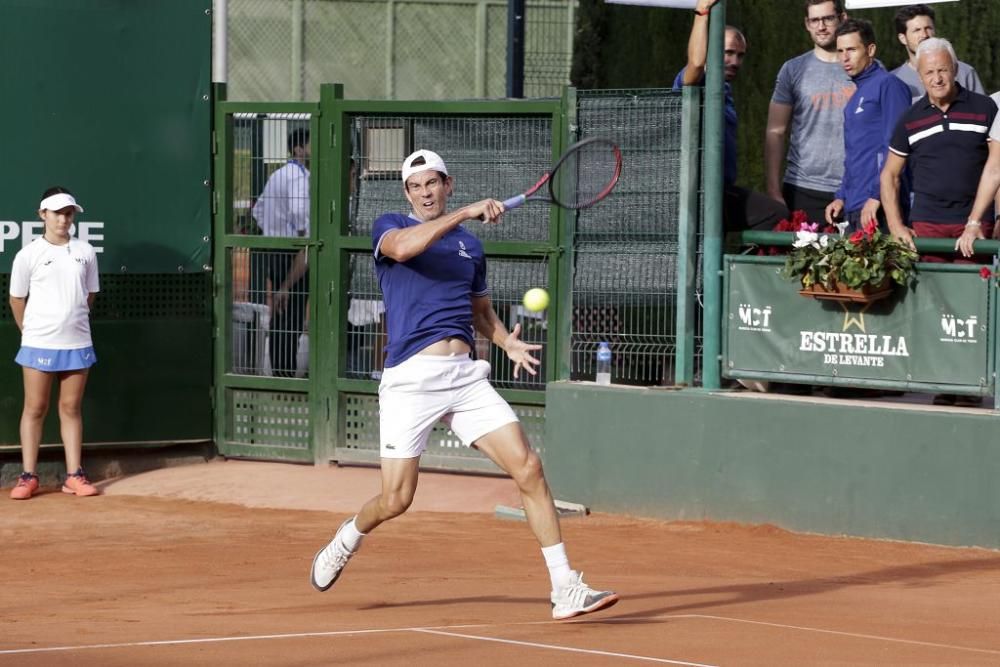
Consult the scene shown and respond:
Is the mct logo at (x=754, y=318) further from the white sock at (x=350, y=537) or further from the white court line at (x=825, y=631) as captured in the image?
the white sock at (x=350, y=537)

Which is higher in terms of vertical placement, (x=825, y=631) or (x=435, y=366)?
(x=435, y=366)

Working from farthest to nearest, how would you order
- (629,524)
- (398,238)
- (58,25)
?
(58,25) < (629,524) < (398,238)

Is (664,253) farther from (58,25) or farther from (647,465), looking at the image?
(58,25)

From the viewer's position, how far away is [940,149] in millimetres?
9797

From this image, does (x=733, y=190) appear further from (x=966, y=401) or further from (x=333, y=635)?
(x=333, y=635)

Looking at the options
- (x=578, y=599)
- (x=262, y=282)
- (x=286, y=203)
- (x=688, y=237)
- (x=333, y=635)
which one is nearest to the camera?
(x=333, y=635)

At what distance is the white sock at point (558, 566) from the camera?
7.30 m

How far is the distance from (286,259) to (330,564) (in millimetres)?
5103

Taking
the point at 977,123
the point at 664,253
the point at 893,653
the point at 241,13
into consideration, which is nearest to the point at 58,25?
the point at 664,253

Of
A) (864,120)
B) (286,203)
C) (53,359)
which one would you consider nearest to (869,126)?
(864,120)

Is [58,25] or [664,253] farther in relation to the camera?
[58,25]

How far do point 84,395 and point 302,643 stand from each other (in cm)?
595

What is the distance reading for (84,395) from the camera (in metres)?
12.2

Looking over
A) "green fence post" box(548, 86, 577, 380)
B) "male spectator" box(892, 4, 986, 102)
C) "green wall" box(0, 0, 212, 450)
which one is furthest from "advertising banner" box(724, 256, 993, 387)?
"green wall" box(0, 0, 212, 450)
